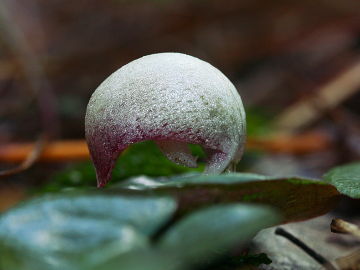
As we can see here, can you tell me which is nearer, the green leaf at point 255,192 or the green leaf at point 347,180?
the green leaf at point 255,192

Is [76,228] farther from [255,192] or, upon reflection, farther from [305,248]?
[305,248]

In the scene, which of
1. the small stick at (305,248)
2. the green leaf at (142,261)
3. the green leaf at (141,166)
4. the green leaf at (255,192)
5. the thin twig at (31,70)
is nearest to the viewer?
the green leaf at (142,261)

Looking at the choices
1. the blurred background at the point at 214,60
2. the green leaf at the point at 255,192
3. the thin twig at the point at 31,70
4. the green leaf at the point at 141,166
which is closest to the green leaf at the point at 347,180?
the green leaf at the point at 255,192

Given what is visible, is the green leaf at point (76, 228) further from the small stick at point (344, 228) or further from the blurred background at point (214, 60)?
A: the blurred background at point (214, 60)

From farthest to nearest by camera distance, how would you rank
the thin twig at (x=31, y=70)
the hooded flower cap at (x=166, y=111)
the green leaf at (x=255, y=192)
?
the thin twig at (x=31, y=70) → the hooded flower cap at (x=166, y=111) → the green leaf at (x=255, y=192)

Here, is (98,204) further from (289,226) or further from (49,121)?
(49,121)

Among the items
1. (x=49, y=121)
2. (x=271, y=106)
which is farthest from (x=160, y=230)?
(x=271, y=106)
